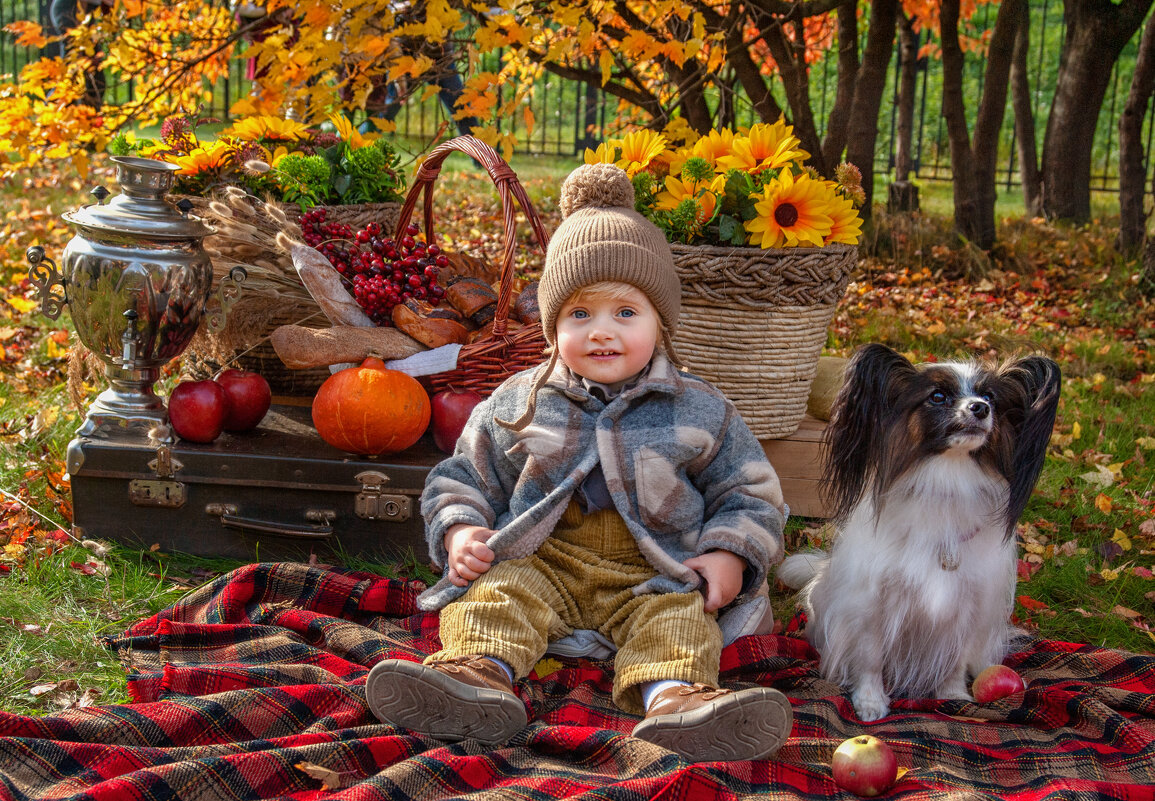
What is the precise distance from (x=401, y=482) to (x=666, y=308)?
3.22 ft

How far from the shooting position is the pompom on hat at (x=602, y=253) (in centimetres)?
239

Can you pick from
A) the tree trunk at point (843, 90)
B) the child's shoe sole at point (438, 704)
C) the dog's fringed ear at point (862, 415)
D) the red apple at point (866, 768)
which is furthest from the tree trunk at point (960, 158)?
the child's shoe sole at point (438, 704)

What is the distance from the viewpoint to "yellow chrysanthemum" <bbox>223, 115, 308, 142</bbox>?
3939 millimetres

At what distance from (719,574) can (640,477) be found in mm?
292

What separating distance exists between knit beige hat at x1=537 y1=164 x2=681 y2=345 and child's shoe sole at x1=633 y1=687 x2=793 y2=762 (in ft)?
3.20

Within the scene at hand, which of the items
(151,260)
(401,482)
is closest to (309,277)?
(151,260)

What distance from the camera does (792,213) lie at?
122 inches

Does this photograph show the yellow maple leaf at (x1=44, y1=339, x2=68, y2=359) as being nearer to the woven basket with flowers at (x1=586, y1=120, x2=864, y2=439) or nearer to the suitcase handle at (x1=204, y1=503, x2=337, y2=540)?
the suitcase handle at (x1=204, y1=503, x2=337, y2=540)

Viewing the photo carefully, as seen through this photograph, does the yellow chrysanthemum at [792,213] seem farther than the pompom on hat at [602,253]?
Yes

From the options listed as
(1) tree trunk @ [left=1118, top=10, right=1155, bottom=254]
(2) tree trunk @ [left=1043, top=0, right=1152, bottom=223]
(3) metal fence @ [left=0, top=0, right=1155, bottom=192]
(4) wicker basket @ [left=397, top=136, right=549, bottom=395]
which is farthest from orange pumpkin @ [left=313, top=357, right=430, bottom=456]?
(3) metal fence @ [left=0, top=0, right=1155, bottom=192]

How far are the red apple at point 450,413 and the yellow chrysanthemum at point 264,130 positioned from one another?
1.47 m

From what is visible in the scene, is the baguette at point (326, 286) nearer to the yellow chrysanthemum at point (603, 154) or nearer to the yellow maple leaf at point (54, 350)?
the yellow chrysanthemum at point (603, 154)

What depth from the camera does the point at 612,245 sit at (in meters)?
2.39

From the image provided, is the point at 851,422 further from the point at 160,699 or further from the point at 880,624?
the point at 160,699
